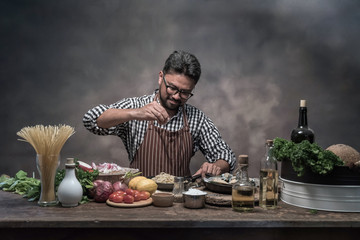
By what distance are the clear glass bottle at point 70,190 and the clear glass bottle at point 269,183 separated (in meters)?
1.00

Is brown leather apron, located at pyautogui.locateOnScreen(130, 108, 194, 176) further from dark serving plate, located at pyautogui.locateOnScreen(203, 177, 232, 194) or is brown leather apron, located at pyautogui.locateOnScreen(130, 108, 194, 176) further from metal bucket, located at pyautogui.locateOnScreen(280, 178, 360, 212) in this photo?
metal bucket, located at pyautogui.locateOnScreen(280, 178, 360, 212)

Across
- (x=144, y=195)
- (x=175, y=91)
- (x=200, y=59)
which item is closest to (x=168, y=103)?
(x=175, y=91)

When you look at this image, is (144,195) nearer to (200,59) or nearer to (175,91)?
(175,91)

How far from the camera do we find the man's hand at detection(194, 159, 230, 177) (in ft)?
10.3

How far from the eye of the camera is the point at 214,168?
3.15 meters

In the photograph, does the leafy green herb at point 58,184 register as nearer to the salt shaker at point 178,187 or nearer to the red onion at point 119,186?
the red onion at point 119,186

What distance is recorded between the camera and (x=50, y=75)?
4.64 metres

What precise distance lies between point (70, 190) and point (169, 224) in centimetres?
59

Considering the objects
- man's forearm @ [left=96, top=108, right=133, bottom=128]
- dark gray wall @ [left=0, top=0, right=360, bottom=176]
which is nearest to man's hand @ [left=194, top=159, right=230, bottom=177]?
man's forearm @ [left=96, top=108, right=133, bottom=128]

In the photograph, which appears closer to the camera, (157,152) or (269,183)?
(269,183)

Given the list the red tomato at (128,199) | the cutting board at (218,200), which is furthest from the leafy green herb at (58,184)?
the cutting board at (218,200)

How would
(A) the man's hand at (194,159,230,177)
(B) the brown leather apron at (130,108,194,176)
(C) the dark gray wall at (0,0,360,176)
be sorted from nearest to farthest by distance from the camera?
(A) the man's hand at (194,159,230,177) < (B) the brown leather apron at (130,108,194,176) < (C) the dark gray wall at (0,0,360,176)

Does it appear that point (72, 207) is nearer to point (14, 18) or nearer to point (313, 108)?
point (14, 18)

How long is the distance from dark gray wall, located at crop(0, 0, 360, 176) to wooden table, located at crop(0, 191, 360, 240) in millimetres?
2838
